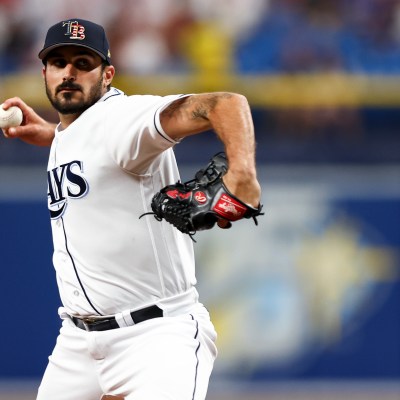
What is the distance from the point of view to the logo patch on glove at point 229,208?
3338 mm

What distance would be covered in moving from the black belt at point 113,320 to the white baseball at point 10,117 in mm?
1232

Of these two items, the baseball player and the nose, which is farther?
the nose

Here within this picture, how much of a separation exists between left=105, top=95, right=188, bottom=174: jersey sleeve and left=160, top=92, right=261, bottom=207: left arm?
8cm

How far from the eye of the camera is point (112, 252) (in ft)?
13.2

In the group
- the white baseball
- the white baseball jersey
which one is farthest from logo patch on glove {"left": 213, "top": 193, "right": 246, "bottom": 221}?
the white baseball

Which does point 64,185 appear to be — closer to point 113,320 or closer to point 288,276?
point 113,320

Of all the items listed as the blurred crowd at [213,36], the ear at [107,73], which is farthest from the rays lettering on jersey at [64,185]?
the blurred crowd at [213,36]

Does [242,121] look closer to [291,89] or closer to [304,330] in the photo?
[304,330]

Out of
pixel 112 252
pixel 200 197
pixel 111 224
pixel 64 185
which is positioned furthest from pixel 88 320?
pixel 200 197

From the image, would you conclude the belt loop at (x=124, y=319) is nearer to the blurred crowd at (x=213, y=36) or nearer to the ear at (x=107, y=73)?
the ear at (x=107, y=73)

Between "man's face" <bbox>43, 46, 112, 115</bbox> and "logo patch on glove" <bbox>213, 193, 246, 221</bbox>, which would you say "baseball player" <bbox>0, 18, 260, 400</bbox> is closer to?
"man's face" <bbox>43, 46, 112, 115</bbox>

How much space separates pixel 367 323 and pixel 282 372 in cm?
90

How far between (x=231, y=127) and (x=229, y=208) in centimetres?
29

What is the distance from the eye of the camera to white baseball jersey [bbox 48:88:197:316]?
4.00 meters
